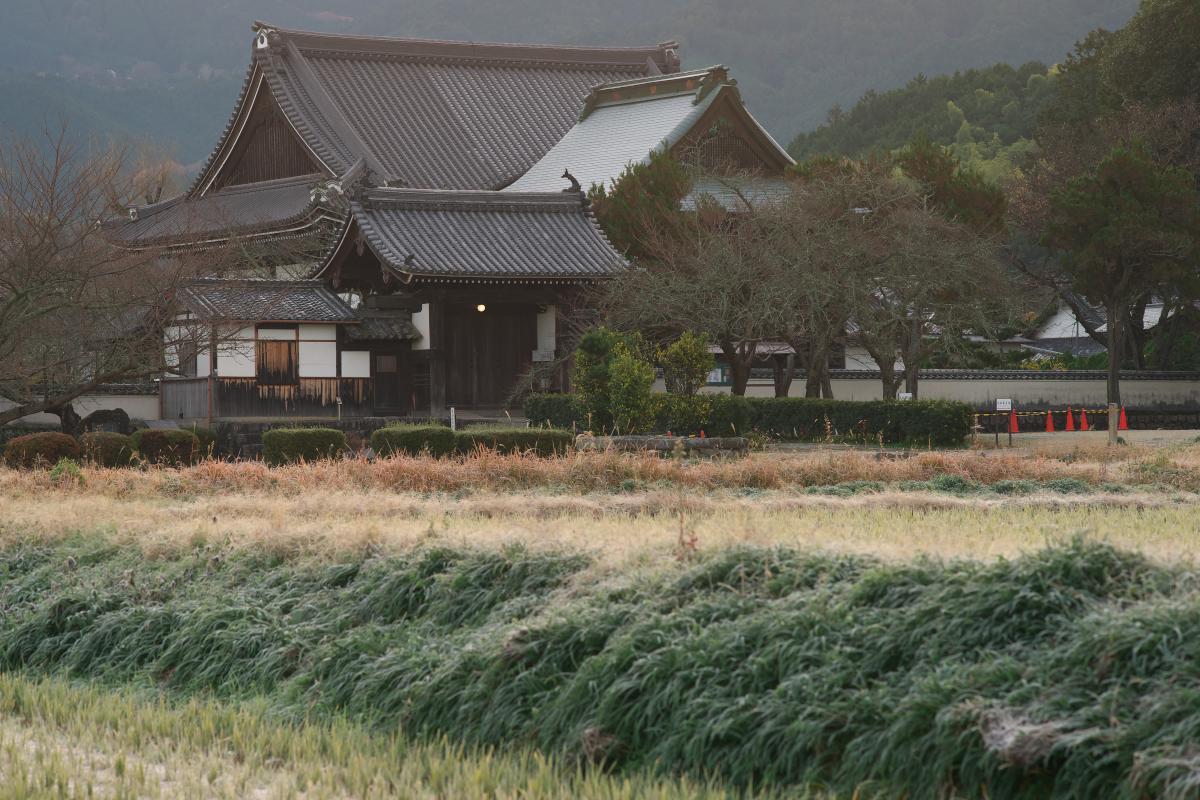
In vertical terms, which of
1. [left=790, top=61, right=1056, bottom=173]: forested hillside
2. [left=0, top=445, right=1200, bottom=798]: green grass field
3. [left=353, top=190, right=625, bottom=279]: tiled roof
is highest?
[left=790, top=61, right=1056, bottom=173]: forested hillside

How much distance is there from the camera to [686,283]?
2978cm

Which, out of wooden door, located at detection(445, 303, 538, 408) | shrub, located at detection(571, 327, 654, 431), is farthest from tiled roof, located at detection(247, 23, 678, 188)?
shrub, located at detection(571, 327, 654, 431)

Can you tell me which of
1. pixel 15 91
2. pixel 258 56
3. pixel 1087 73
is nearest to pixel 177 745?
pixel 258 56

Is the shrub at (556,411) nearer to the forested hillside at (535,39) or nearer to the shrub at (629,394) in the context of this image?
the shrub at (629,394)

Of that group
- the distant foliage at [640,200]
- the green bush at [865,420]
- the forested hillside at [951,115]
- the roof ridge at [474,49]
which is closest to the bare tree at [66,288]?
the distant foliage at [640,200]

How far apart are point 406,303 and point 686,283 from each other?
6564 mm

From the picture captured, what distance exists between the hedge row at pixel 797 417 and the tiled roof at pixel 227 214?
34.2ft

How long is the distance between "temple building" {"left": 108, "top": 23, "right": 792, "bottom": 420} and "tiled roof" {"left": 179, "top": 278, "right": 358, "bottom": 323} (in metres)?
0.05

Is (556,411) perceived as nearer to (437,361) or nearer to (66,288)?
→ (437,361)

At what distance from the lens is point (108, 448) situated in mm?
22797

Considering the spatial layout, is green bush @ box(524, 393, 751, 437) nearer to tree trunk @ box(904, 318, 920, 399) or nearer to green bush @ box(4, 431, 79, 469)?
tree trunk @ box(904, 318, 920, 399)

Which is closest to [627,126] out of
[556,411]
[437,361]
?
[437,361]

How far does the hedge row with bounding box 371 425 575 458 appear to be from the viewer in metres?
20.8

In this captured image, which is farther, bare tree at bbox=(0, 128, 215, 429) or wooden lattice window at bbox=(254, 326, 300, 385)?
wooden lattice window at bbox=(254, 326, 300, 385)
